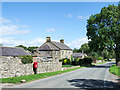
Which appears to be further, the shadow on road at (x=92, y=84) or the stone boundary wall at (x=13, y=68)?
the stone boundary wall at (x=13, y=68)

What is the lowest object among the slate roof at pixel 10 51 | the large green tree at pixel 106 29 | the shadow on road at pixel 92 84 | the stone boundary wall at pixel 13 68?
the shadow on road at pixel 92 84

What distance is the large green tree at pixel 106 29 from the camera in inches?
1692

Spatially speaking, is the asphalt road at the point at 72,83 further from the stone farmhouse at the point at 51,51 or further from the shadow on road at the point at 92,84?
the stone farmhouse at the point at 51,51

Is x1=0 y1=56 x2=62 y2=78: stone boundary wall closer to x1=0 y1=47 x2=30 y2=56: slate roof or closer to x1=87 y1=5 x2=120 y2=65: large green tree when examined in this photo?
x1=0 y1=47 x2=30 y2=56: slate roof

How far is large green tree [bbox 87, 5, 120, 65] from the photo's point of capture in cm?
4297

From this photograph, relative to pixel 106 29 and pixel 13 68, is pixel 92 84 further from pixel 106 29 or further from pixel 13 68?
pixel 106 29

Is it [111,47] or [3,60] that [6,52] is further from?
[111,47]

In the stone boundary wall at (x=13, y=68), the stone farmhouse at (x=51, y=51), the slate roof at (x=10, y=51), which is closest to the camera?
the stone boundary wall at (x=13, y=68)

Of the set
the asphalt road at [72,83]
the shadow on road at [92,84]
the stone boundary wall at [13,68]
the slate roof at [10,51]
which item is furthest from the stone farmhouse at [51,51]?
the shadow on road at [92,84]

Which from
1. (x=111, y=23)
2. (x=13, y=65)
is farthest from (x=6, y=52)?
(x=111, y=23)

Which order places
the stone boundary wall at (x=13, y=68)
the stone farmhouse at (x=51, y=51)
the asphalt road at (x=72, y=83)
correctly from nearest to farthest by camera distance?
the asphalt road at (x=72, y=83) < the stone boundary wall at (x=13, y=68) < the stone farmhouse at (x=51, y=51)

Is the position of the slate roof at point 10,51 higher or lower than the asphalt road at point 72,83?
higher

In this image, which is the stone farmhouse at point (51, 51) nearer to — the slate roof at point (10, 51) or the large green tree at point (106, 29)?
the slate roof at point (10, 51)

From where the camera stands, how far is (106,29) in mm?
43188
